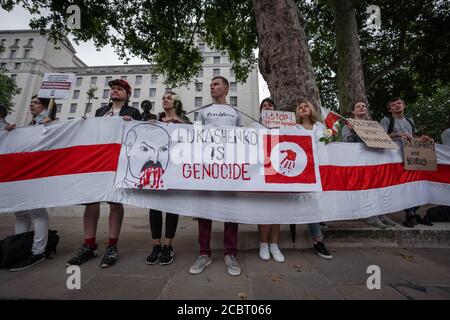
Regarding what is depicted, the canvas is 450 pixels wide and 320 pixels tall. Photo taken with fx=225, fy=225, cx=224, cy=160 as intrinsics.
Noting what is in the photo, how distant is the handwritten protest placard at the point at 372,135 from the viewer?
352 centimetres

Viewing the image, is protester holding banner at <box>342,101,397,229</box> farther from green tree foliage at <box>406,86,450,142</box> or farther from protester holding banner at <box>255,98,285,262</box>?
green tree foliage at <box>406,86,450,142</box>

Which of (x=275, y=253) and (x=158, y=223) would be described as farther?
(x=275, y=253)

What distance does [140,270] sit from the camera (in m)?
2.56

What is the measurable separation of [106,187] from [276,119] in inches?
107

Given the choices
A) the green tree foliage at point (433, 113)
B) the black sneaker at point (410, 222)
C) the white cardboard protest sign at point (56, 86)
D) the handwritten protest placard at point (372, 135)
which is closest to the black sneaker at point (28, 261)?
the white cardboard protest sign at point (56, 86)

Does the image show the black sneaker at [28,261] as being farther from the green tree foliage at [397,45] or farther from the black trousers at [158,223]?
the green tree foliage at [397,45]

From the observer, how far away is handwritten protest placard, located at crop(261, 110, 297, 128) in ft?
12.0

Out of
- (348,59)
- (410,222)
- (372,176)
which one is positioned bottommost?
(410,222)

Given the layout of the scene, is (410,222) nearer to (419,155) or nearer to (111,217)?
(419,155)

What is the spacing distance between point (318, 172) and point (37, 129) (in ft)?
12.8

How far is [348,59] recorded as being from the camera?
7.88 meters

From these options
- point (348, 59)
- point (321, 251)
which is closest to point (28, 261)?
point (321, 251)
